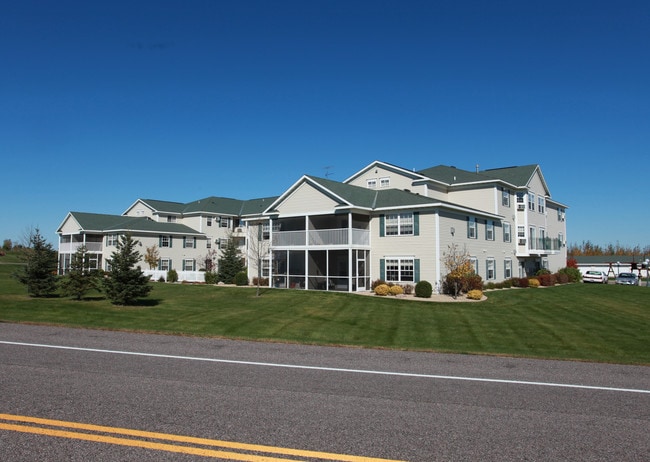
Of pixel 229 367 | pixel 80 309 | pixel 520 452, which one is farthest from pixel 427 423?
pixel 80 309

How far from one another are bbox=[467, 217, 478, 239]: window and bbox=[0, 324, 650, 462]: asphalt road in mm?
22636

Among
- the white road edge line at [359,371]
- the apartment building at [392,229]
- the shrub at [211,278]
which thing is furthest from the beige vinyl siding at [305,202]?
the white road edge line at [359,371]

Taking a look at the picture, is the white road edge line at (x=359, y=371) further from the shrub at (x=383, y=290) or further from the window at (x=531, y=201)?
the window at (x=531, y=201)

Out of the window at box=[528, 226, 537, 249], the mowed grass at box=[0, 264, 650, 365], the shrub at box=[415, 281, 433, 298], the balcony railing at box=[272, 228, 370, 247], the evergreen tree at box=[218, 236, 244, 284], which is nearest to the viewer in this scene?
the mowed grass at box=[0, 264, 650, 365]

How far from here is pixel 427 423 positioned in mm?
6133

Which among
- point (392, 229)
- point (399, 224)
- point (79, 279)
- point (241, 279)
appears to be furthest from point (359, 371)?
point (241, 279)

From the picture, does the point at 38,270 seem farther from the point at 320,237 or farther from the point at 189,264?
the point at 189,264

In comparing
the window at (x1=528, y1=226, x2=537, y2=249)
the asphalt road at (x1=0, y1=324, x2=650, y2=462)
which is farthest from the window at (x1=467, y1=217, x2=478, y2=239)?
the asphalt road at (x1=0, y1=324, x2=650, y2=462)

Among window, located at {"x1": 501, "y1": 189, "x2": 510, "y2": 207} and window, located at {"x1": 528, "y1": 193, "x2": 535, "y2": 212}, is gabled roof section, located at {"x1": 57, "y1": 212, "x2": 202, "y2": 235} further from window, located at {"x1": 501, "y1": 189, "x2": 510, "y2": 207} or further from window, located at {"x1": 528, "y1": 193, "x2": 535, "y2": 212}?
window, located at {"x1": 528, "y1": 193, "x2": 535, "y2": 212}

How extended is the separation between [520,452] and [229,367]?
5.85 m

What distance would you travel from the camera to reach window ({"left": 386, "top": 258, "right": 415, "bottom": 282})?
1195 inches

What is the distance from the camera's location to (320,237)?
3294 cm

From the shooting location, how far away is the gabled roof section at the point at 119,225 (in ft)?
161

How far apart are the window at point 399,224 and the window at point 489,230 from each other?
7932 mm
